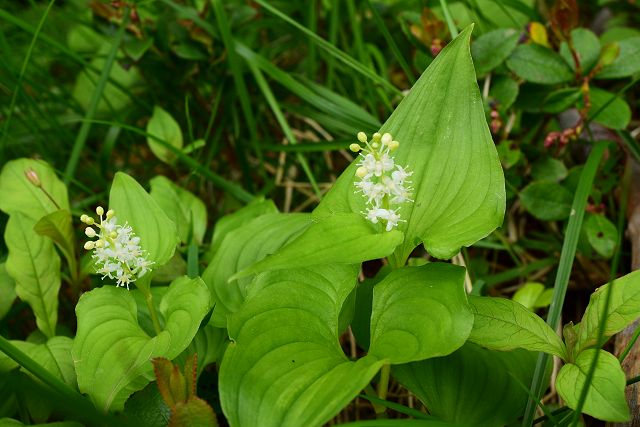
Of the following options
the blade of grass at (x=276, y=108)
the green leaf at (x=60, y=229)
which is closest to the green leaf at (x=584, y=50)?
the blade of grass at (x=276, y=108)

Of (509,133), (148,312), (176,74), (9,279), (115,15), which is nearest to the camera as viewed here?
(148,312)

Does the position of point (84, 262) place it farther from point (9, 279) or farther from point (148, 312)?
point (148, 312)

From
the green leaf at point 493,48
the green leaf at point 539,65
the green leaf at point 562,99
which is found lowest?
the green leaf at point 562,99

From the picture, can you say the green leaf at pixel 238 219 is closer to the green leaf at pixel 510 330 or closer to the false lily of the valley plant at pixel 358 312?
the false lily of the valley plant at pixel 358 312

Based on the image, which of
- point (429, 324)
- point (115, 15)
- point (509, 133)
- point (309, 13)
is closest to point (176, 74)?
point (115, 15)

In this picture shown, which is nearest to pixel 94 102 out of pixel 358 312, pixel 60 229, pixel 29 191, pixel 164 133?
pixel 164 133

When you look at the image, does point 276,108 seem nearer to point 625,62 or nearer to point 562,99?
point 562,99

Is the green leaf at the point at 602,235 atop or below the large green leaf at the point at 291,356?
below
